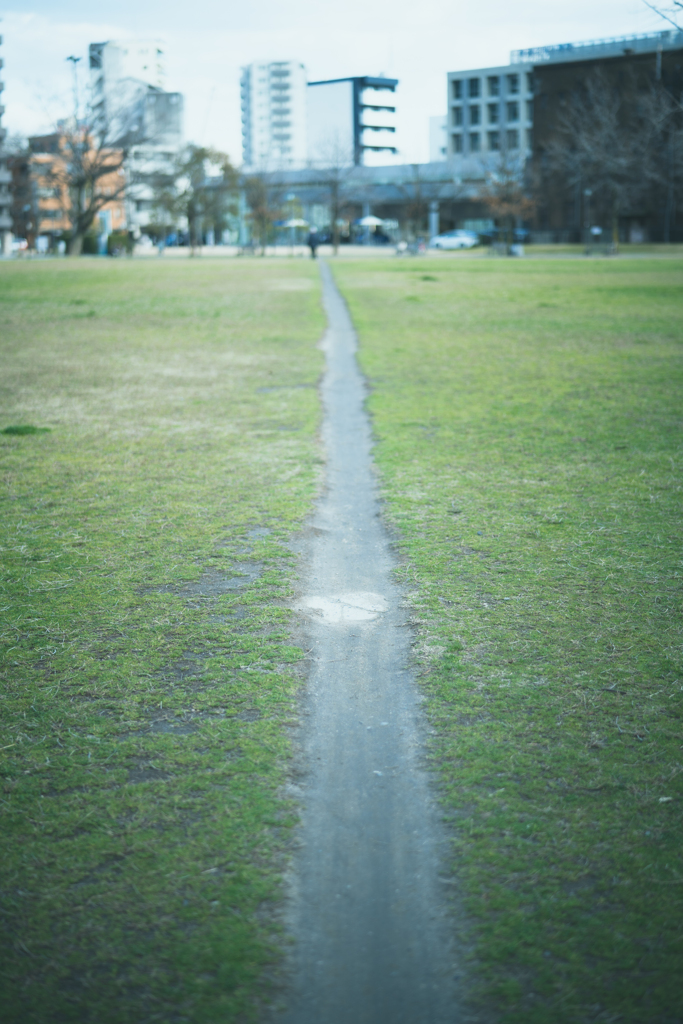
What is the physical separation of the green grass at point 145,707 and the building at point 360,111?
150 meters

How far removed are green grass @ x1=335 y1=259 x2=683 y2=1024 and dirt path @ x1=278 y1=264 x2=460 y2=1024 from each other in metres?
0.12

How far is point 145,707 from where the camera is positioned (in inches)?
140

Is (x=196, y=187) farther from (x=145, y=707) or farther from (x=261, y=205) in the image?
(x=145, y=707)

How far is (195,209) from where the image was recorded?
71.6m

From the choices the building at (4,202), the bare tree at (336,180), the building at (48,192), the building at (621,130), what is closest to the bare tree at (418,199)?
the bare tree at (336,180)

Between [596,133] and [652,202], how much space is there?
13.9 m

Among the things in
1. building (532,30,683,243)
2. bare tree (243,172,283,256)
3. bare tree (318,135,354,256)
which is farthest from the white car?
bare tree (243,172,283,256)

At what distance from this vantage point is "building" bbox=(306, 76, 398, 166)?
146750 millimetres

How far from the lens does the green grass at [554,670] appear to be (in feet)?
7.83

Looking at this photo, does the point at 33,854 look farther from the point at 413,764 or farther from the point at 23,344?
the point at 23,344

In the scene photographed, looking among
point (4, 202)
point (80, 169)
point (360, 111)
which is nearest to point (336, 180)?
point (80, 169)

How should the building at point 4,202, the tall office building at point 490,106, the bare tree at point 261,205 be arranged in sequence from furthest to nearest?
1. the tall office building at point 490,106
2. the building at point 4,202
3. the bare tree at point 261,205

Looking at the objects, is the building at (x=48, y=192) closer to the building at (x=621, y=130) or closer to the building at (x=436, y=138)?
the building at (x=621, y=130)

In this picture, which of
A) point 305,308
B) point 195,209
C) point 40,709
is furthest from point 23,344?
point 195,209
